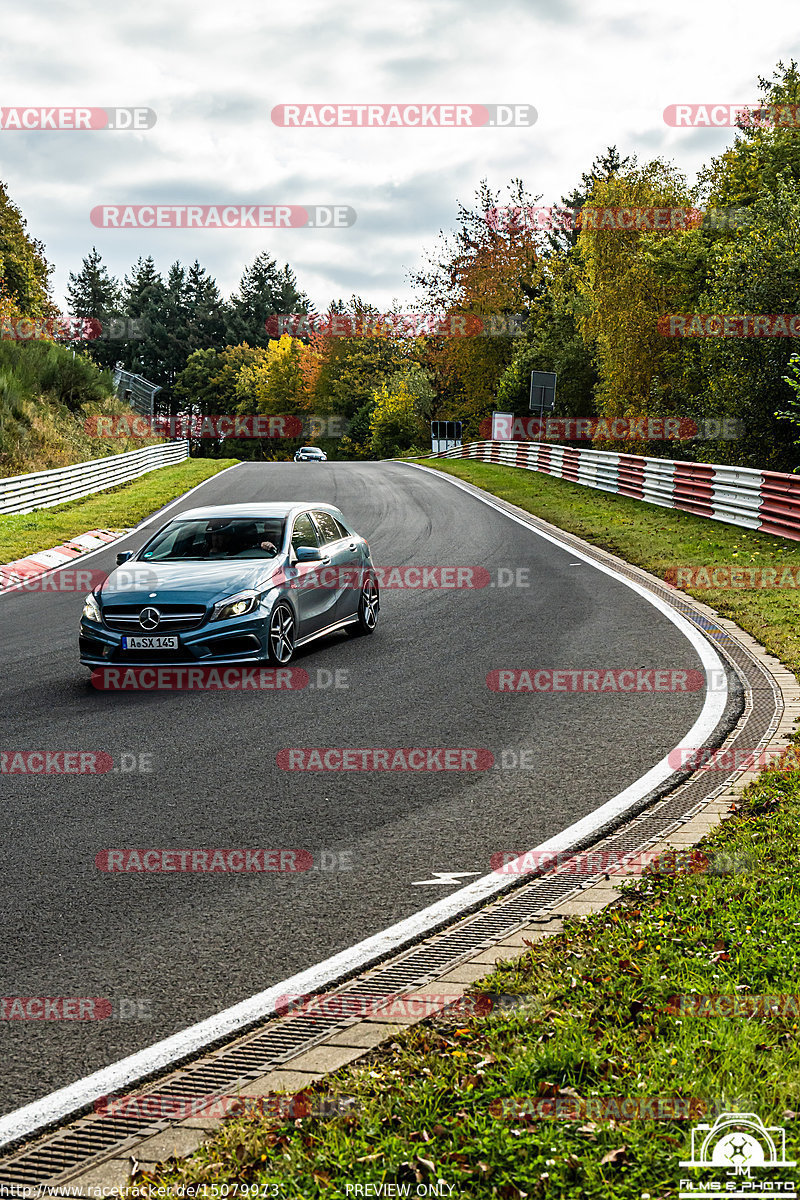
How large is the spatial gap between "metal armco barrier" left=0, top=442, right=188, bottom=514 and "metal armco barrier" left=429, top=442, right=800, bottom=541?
13371 mm

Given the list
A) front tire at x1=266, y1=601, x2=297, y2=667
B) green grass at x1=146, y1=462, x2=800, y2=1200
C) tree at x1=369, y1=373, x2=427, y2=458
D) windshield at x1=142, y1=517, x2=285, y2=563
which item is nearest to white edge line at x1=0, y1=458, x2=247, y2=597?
windshield at x1=142, y1=517, x2=285, y2=563

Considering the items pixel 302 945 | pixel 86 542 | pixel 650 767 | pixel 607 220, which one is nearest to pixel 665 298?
pixel 607 220

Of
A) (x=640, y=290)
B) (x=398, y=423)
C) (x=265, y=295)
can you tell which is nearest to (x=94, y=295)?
(x=265, y=295)

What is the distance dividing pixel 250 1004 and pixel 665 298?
40085 mm

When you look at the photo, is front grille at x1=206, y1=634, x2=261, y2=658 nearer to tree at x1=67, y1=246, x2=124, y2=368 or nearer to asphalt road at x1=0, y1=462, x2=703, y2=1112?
asphalt road at x1=0, y1=462, x2=703, y2=1112

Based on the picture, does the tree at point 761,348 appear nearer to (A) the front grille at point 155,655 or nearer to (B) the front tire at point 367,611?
(B) the front tire at point 367,611

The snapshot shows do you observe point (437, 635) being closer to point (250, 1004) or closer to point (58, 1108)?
point (250, 1004)

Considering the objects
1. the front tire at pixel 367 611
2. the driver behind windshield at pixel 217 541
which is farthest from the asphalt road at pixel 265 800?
the driver behind windshield at pixel 217 541

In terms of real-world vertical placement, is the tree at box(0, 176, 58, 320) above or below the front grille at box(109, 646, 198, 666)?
above

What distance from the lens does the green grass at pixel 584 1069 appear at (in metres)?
3.00

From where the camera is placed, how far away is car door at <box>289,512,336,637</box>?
10.9 meters

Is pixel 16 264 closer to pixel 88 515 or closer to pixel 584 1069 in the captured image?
pixel 88 515

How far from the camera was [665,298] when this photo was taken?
4088cm

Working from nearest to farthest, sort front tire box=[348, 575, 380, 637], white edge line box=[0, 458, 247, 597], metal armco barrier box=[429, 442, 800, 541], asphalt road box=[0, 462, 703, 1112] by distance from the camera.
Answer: asphalt road box=[0, 462, 703, 1112] → front tire box=[348, 575, 380, 637] → white edge line box=[0, 458, 247, 597] → metal armco barrier box=[429, 442, 800, 541]
